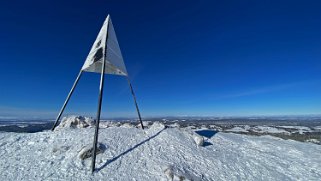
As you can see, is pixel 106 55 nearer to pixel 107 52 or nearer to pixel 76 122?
pixel 107 52

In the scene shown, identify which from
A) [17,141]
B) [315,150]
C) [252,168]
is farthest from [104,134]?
[315,150]

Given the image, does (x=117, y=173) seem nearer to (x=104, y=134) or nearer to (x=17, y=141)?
(x=104, y=134)

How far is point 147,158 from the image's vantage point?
859cm

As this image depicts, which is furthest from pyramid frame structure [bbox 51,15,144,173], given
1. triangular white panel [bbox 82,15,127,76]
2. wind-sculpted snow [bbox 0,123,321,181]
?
wind-sculpted snow [bbox 0,123,321,181]

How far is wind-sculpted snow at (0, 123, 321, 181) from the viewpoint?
728 cm

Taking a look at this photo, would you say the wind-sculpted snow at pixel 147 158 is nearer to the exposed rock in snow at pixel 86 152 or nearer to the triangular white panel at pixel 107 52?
the exposed rock in snow at pixel 86 152

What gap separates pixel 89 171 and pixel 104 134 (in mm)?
3671

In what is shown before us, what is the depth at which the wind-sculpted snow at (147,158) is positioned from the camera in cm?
728

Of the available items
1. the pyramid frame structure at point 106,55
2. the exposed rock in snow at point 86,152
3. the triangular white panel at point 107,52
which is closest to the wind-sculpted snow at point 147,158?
the exposed rock in snow at point 86,152

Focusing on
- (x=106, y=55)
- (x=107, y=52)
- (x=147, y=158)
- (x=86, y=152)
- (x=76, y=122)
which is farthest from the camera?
(x=76, y=122)

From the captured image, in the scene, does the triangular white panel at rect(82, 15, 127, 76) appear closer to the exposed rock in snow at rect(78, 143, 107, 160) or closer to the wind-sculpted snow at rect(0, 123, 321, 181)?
the wind-sculpted snow at rect(0, 123, 321, 181)

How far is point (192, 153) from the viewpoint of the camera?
9.55 meters

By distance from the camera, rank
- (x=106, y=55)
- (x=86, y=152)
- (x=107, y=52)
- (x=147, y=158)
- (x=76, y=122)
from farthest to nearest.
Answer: (x=76, y=122), (x=107, y=52), (x=106, y=55), (x=147, y=158), (x=86, y=152)

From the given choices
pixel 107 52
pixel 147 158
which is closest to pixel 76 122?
pixel 107 52
